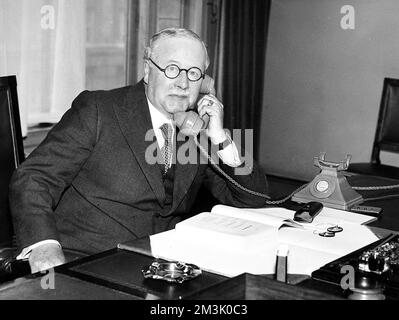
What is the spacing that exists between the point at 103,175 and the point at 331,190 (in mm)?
795

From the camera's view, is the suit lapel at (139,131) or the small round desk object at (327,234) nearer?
the small round desk object at (327,234)

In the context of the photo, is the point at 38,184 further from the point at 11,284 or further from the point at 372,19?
the point at 372,19

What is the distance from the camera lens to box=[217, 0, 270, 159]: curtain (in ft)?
18.0

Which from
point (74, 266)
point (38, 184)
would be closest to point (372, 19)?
point (38, 184)

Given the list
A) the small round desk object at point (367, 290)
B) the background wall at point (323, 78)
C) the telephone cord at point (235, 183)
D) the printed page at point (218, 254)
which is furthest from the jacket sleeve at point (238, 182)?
the background wall at point (323, 78)

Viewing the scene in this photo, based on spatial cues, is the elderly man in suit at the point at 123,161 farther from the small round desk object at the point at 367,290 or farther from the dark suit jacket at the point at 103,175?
the small round desk object at the point at 367,290

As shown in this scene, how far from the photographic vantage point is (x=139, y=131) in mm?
2420

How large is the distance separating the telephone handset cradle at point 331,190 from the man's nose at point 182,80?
577 millimetres

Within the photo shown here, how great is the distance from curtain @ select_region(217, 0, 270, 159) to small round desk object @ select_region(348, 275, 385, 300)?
4.03m

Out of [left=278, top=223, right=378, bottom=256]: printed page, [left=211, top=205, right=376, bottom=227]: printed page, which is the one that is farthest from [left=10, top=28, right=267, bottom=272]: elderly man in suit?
[left=278, top=223, right=378, bottom=256]: printed page

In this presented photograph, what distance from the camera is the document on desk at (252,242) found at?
1.82 metres

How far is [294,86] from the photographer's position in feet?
19.3

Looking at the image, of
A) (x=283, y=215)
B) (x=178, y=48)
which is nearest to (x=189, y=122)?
(x=178, y=48)
